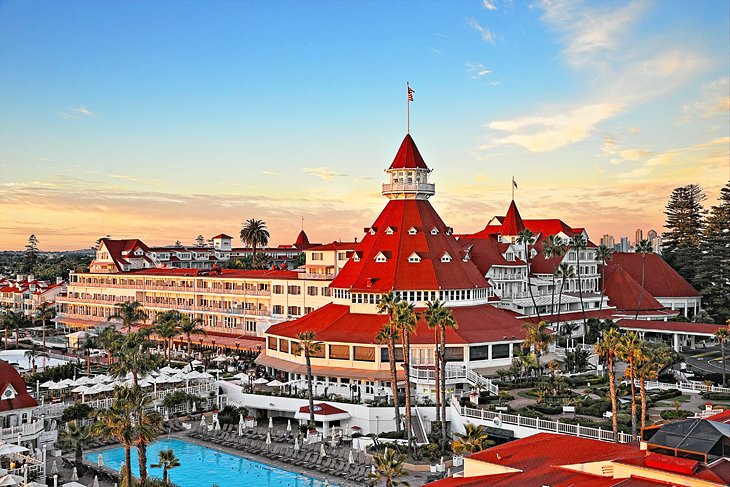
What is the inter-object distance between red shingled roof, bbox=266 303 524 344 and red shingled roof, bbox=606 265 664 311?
78.8ft

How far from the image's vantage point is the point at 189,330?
6316cm

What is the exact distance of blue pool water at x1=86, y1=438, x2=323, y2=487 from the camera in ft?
120

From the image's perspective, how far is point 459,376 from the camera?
50.2 metres

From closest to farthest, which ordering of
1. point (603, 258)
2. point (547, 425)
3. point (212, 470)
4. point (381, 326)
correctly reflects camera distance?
point (547, 425)
point (212, 470)
point (381, 326)
point (603, 258)

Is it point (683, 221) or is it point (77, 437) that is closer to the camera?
point (77, 437)

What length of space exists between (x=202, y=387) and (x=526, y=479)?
1357 inches

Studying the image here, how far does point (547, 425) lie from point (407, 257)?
81.6 ft

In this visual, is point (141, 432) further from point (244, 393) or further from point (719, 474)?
point (244, 393)

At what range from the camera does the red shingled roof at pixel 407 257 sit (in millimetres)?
58250

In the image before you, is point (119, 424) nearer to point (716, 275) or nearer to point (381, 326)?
point (381, 326)

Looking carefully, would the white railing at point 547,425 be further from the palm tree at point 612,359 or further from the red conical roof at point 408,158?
the red conical roof at point 408,158

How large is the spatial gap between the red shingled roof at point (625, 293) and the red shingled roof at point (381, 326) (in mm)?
24023

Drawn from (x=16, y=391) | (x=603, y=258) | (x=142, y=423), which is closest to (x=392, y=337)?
(x=142, y=423)

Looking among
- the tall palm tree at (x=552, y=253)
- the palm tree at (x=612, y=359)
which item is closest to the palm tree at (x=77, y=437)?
the palm tree at (x=612, y=359)
